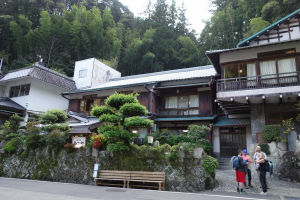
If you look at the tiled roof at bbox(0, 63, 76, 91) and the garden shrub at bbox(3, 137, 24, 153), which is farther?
the tiled roof at bbox(0, 63, 76, 91)

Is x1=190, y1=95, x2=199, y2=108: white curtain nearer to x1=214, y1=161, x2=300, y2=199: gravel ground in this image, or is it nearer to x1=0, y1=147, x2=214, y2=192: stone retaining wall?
x1=214, y1=161, x2=300, y2=199: gravel ground

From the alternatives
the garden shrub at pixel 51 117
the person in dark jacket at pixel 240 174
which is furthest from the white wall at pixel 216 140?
the garden shrub at pixel 51 117

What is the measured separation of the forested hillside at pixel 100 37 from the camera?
27.8 m

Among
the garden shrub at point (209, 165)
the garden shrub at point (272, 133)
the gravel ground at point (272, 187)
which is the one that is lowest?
the gravel ground at point (272, 187)

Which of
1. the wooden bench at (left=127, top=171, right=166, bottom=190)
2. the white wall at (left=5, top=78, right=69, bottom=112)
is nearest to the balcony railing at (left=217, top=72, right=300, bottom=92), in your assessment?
the wooden bench at (left=127, top=171, right=166, bottom=190)

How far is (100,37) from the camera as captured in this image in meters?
29.2

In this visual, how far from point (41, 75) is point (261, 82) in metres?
19.8

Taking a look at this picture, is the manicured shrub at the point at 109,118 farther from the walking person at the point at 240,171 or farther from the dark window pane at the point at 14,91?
the dark window pane at the point at 14,91

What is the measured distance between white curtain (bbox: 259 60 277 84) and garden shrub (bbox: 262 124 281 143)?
9.16 feet

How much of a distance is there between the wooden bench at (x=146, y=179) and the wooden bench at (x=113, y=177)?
0.74ft

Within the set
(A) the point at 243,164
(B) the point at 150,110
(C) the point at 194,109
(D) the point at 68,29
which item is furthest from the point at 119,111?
(D) the point at 68,29

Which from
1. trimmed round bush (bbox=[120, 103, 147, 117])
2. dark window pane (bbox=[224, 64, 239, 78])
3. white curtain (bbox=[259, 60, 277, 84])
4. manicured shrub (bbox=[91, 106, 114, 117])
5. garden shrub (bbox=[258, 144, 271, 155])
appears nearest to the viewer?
trimmed round bush (bbox=[120, 103, 147, 117])

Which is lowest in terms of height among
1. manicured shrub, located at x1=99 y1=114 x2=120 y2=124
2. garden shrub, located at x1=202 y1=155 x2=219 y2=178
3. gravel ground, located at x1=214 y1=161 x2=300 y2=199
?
gravel ground, located at x1=214 y1=161 x2=300 y2=199

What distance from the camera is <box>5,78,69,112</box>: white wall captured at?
20.9 m
